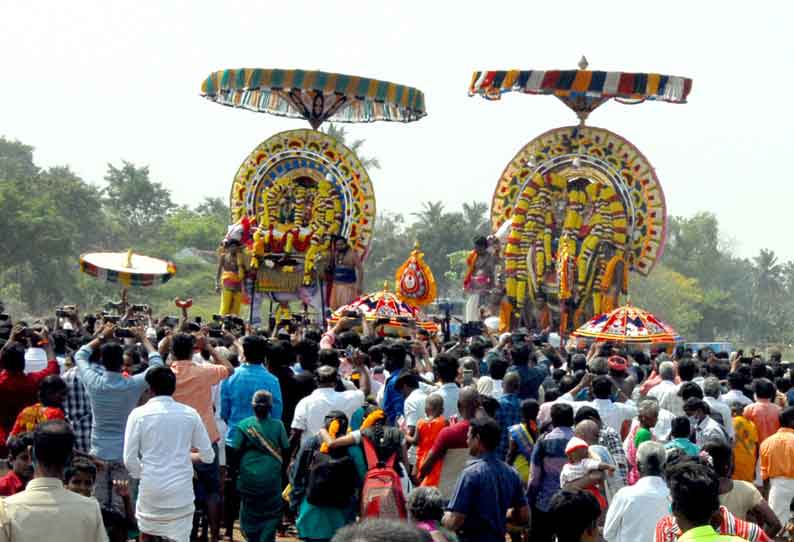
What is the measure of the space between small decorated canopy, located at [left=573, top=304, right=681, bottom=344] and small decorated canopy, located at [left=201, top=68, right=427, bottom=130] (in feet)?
32.5

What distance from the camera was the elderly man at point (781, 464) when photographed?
10094mm

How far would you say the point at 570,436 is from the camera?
895 cm

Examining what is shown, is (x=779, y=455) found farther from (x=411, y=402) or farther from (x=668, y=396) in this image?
(x=411, y=402)

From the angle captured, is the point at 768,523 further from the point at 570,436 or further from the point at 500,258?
the point at 500,258

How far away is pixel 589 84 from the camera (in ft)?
84.8

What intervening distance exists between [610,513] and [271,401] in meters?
2.61

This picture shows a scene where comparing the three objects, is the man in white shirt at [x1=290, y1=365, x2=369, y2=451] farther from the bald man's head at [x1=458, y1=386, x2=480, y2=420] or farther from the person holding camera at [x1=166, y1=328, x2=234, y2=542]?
the bald man's head at [x1=458, y1=386, x2=480, y2=420]

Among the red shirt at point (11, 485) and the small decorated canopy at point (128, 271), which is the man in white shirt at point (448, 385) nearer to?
the red shirt at point (11, 485)

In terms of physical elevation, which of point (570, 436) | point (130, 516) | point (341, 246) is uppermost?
point (341, 246)

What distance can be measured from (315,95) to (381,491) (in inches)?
824

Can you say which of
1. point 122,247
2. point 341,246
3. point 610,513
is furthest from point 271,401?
point 122,247

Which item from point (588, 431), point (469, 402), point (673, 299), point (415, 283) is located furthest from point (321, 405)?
point (673, 299)

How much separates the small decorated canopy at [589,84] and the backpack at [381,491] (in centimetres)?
1842

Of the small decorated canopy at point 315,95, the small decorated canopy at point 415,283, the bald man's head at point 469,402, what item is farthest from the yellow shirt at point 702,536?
the small decorated canopy at point 315,95
